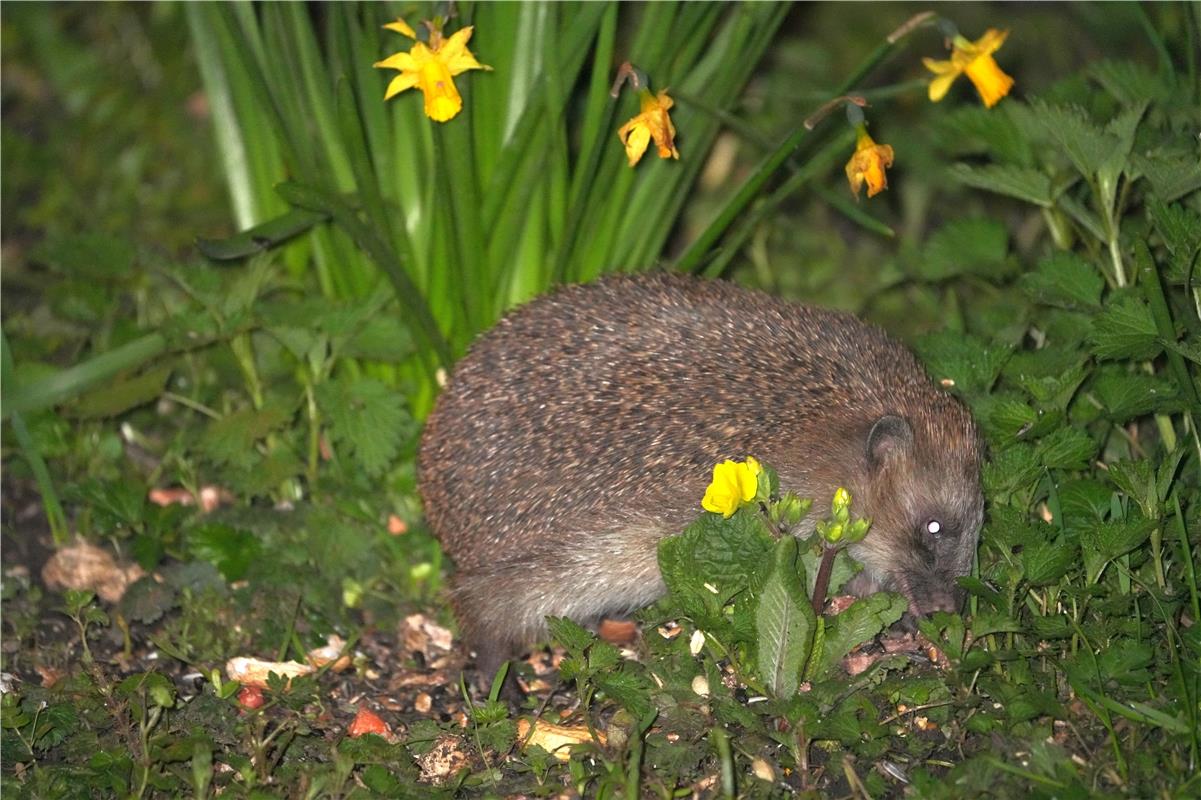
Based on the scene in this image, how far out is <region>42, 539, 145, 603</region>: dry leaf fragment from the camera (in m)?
5.12

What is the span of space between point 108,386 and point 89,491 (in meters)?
0.63

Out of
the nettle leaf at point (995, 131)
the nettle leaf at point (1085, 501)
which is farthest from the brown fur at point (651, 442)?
the nettle leaf at point (995, 131)

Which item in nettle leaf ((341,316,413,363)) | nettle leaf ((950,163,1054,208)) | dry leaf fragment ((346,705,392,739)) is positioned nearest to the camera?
dry leaf fragment ((346,705,392,739))

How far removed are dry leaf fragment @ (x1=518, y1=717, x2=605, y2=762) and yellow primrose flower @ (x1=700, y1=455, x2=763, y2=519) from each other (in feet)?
2.54

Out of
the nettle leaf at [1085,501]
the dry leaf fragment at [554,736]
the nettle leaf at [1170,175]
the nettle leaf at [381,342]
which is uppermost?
the nettle leaf at [1170,175]

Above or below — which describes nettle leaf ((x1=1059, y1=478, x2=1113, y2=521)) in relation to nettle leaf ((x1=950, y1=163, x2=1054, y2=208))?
below

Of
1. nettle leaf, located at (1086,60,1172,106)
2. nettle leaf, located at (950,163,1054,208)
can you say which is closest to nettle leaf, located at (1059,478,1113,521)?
nettle leaf, located at (950,163,1054,208)

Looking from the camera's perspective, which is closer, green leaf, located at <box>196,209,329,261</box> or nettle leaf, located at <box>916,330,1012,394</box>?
nettle leaf, located at <box>916,330,1012,394</box>

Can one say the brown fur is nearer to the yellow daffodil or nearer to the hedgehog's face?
the hedgehog's face

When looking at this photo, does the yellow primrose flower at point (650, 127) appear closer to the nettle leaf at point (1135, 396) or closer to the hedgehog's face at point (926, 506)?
the hedgehog's face at point (926, 506)

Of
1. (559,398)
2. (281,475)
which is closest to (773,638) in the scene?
(559,398)

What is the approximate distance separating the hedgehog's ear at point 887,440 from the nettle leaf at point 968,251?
1.42 meters

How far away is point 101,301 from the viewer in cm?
604

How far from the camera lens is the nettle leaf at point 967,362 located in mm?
4773
